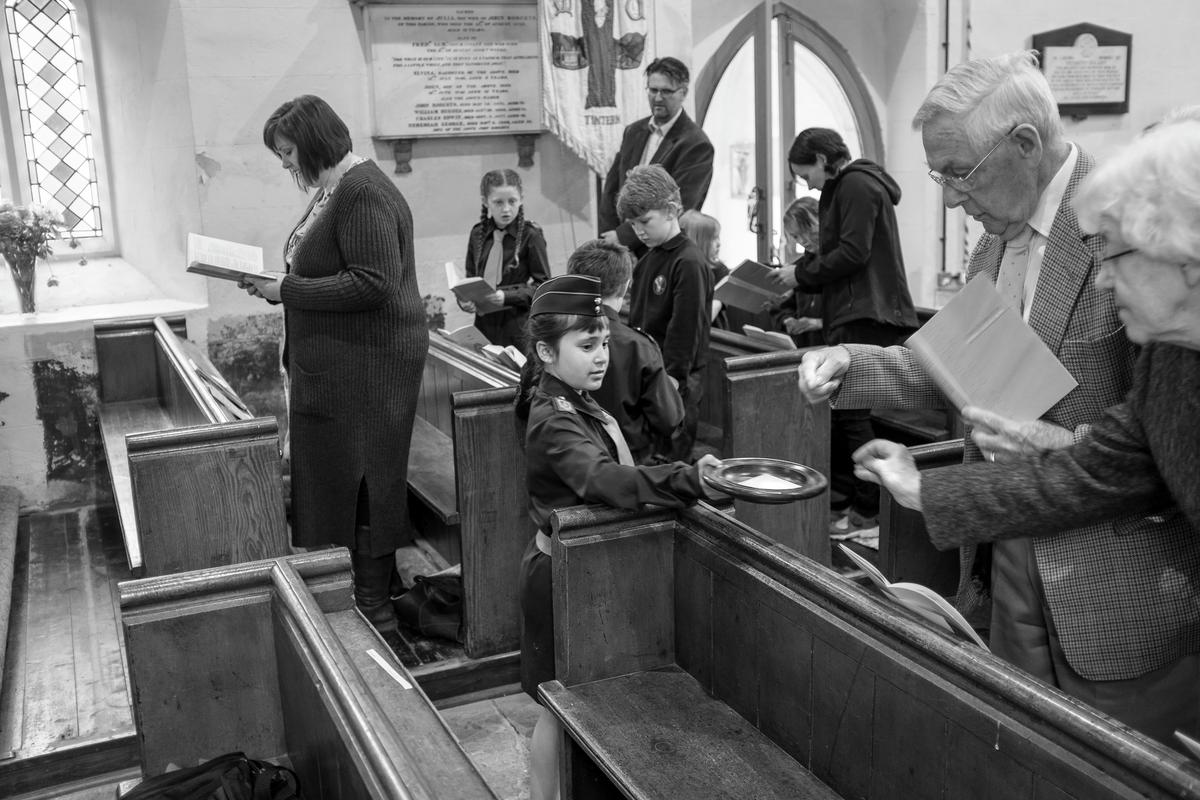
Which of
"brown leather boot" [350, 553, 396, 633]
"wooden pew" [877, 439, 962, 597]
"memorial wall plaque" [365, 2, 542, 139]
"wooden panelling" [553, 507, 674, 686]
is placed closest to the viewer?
"wooden panelling" [553, 507, 674, 686]

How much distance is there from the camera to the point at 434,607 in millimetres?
3764

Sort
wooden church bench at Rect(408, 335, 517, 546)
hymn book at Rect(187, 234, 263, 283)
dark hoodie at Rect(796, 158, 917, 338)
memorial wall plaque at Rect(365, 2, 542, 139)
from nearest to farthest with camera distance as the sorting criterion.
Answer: hymn book at Rect(187, 234, 263, 283), wooden church bench at Rect(408, 335, 517, 546), dark hoodie at Rect(796, 158, 917, 338), memorial wall plaque at Rect(365, 2, 542, 139)

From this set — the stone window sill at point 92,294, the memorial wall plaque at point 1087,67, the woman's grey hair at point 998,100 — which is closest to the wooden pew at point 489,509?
the woman's grey hair at point 998,100

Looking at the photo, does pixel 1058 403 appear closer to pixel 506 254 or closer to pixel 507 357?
pixel 507 357

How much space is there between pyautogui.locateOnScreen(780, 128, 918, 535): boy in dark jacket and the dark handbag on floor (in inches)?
57.7

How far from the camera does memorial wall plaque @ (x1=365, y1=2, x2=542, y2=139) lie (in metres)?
5.70

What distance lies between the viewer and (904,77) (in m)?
7.90

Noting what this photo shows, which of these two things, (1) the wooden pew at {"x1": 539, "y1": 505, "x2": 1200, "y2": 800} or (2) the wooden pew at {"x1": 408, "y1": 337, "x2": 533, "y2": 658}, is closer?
(1) the wooden pew at {"x1": 539, "y1": 505, "x2": 1200, "y2": 800}

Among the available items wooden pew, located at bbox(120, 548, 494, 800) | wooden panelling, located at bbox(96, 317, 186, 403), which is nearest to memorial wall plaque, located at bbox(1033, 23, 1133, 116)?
wooden panelling, located at bbox(96, 317, 186, 403)

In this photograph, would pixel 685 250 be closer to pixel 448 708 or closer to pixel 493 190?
pixel 493 190

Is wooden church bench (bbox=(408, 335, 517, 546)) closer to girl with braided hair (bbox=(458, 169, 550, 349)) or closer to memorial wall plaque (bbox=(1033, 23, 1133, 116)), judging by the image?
girl with braided hair (bbox=(458, 169, 550, 349))

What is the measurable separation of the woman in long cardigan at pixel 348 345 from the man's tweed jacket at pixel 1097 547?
2144mm

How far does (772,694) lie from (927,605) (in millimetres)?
415

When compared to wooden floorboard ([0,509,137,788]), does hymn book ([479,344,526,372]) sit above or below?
above
